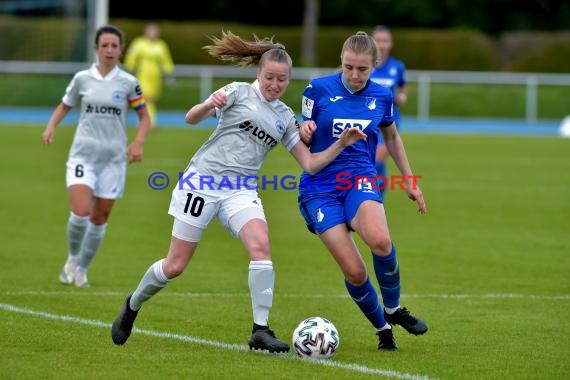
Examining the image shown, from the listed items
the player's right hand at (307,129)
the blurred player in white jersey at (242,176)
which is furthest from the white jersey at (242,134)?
the player's right hand at (307,129)

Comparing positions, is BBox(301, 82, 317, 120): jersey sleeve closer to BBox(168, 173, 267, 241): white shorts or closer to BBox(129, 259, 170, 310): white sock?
BBox(168, 173, 267, 241): white shorts

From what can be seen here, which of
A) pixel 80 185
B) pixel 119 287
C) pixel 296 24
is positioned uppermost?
pixel 296 24

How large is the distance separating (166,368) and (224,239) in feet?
22.1

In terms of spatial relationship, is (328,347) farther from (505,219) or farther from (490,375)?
(505,219)

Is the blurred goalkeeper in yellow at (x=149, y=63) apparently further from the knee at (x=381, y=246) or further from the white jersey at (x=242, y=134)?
the knee at (x=381, y=246)

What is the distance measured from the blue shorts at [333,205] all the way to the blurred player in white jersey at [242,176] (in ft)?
0.70

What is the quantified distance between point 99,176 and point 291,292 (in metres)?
1.92

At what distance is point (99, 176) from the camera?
10078 millimetres

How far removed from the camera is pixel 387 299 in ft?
25.0

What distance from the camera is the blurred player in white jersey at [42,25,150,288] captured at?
9938 mm

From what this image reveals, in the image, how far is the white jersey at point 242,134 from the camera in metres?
7.28

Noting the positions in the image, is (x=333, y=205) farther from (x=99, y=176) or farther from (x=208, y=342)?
(x=99, y=176)

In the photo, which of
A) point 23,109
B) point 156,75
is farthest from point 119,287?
point 23,109

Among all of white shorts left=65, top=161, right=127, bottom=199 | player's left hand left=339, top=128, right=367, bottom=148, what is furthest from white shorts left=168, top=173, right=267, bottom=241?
white shorts left=65, top=161, right=127, bottom=199
